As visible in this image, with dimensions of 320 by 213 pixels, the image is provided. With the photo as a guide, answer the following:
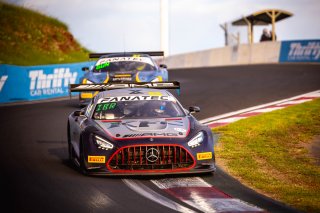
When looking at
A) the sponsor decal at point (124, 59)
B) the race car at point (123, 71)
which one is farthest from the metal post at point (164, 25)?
the sponsor decal at point (124, 59)

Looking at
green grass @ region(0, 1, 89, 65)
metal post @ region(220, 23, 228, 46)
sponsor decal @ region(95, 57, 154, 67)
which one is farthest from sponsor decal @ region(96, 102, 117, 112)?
metal post @ region(220, 23, 228, 46)

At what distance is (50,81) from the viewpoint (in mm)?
27047

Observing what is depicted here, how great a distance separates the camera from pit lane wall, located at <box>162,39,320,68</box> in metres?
41.0

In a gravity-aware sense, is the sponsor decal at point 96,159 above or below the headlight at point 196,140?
below

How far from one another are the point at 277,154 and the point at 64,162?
3.55 meters

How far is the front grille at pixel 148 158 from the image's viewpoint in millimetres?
10227

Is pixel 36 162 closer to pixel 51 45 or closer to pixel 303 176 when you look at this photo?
pixel 303 176

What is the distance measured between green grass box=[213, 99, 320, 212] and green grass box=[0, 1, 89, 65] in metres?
27.3

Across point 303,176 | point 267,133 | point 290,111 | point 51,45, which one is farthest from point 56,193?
point 51,45

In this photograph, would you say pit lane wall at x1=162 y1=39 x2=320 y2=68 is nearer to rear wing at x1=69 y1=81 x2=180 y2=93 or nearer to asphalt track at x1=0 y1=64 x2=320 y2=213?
asphalt track at x1=0 y1=64 x2=320 y2=213

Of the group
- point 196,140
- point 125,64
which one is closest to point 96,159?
point 196,140

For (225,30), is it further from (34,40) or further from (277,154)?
(277,154)

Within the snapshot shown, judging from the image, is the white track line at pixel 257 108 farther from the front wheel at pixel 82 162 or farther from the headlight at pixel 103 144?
the headlight at pixel 103 144

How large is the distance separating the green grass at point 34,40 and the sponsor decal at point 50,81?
14.3 metres
